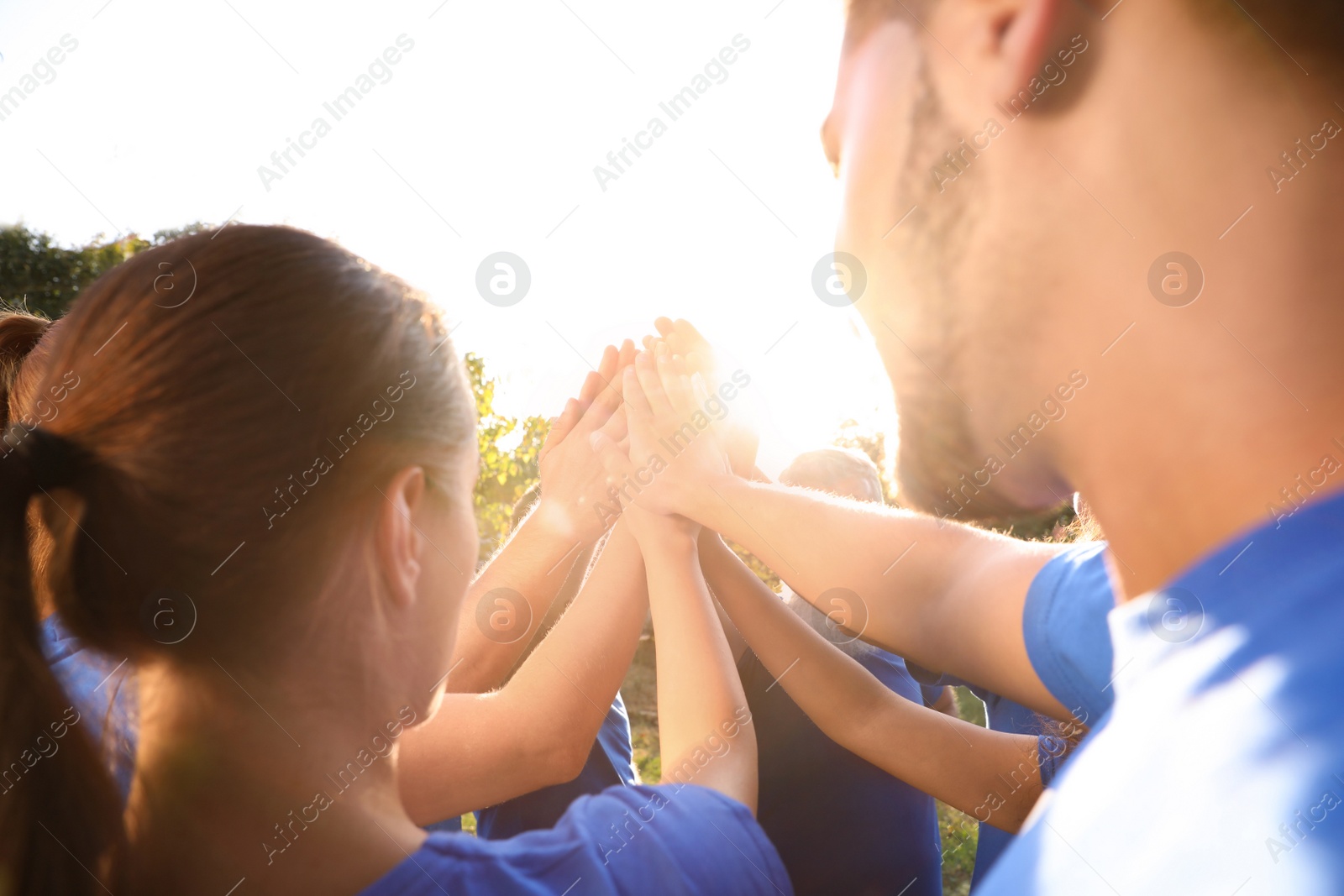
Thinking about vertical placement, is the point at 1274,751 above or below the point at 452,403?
above

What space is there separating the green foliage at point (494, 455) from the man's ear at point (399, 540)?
5157 millimetres

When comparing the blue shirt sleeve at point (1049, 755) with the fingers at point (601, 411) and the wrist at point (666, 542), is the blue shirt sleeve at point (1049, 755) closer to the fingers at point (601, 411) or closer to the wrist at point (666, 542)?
the wrist at point (666, 542)

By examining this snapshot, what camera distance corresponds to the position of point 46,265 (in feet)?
37.9

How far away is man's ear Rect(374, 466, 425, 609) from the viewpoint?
133 centimetres

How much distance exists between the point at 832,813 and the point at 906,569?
1.08m

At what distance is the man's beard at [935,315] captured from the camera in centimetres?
121

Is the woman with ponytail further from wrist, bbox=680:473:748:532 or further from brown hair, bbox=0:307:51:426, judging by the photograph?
wrist, bbox=680:473:748:532

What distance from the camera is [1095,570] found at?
171 cm

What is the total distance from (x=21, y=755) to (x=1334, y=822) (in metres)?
1.73

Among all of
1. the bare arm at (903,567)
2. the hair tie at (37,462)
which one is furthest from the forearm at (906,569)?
the hair tie at (37,462)

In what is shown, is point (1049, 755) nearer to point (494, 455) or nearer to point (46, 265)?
point (494, 455)

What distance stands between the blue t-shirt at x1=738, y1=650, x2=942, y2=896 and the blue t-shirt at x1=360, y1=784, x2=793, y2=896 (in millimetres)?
1401

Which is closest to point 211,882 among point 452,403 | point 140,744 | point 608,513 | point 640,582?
point 140,744

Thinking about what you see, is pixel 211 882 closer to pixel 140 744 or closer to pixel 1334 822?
pixel 140 744
